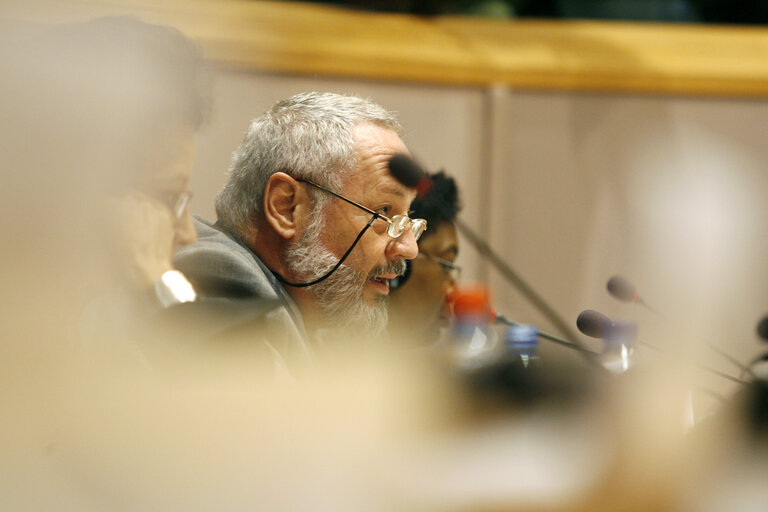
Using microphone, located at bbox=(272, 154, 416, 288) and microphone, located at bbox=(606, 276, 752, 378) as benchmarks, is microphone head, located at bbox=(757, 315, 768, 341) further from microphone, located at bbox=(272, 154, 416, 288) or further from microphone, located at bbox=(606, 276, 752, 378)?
microphone, located at bbox=(272, 154, 416, 288)

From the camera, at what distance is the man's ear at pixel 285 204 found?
72 cm

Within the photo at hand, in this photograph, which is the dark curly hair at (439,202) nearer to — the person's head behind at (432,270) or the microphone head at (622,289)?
the person's head behind at (432,270)

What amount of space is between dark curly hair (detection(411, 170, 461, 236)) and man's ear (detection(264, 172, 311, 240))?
11cm

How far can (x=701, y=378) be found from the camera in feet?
2.85

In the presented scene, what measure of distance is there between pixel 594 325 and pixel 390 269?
22cm

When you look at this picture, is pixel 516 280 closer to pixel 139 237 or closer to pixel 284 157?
pixel 284 157

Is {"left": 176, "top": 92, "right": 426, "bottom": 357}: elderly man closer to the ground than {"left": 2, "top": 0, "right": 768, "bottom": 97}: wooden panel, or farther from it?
closer to the ground

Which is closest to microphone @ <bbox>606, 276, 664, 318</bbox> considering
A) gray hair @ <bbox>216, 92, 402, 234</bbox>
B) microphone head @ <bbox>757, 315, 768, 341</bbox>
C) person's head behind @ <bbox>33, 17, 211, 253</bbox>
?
microphone head @ <bbox>757, 315, 768, 341</bbox>

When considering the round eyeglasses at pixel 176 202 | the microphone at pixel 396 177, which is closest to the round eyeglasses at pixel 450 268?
the microphone at pixel 396 177

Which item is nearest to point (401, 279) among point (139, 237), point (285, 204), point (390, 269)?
point (390, 269)

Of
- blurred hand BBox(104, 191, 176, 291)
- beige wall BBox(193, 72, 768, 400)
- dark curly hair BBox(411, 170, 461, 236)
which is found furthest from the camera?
beige wall BBox(193, 72, 768, 400)

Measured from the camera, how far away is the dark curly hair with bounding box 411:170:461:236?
31.2 inches

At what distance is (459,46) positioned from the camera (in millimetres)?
932

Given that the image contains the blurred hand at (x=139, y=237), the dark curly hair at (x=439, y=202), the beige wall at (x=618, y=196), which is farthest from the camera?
the beige wall at (x=618, y=196)
